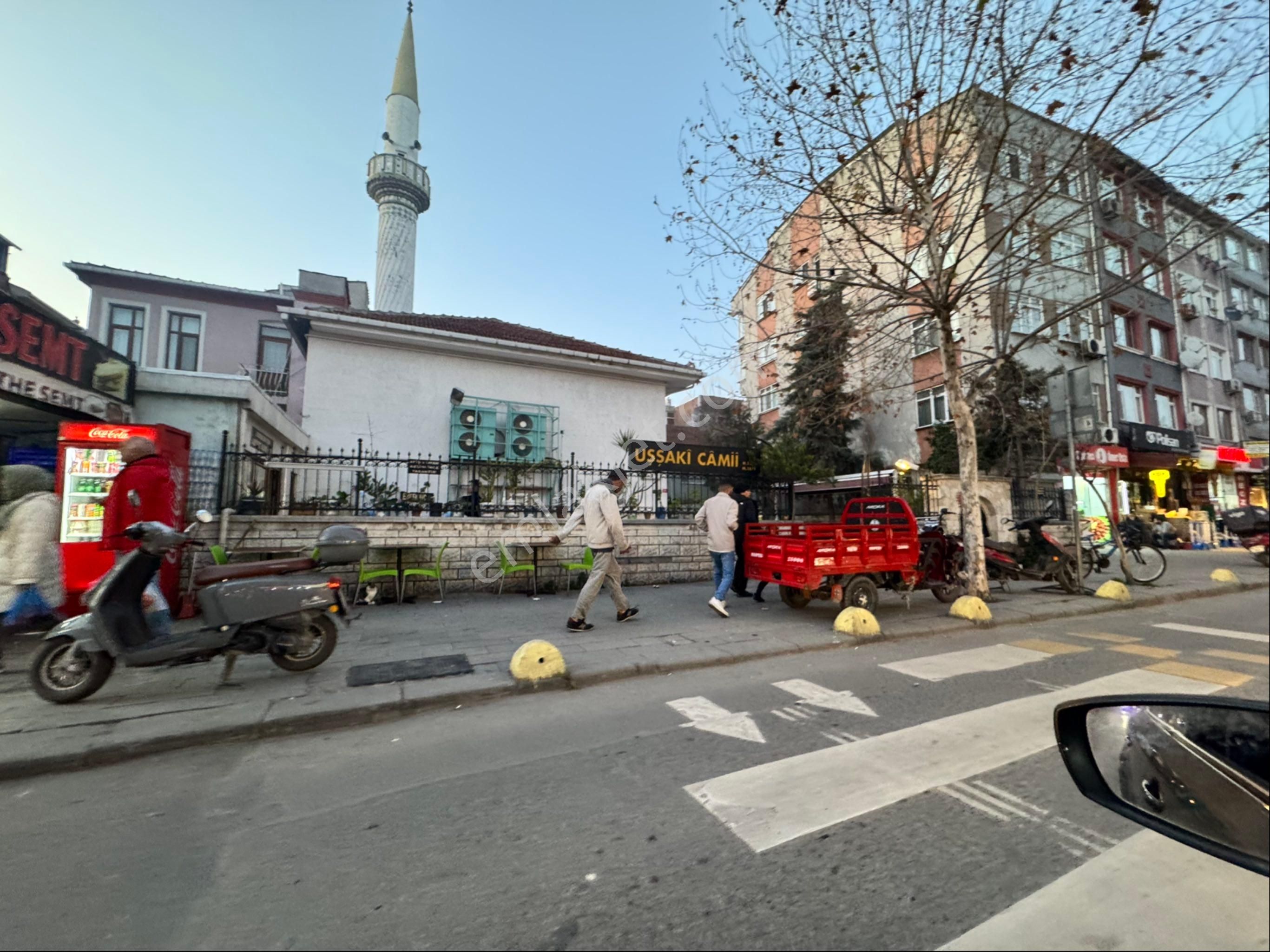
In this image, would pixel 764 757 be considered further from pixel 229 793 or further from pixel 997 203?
pixel 997 203

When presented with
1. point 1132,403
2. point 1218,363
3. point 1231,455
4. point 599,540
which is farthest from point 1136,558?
point 1218,363

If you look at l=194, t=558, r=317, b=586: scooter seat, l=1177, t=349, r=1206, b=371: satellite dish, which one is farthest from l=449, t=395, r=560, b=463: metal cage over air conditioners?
l=1177, t=349, r=1206, b=371: satellite dish

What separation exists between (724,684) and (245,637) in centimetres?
401

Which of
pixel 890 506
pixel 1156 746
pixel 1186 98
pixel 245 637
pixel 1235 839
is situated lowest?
pixel 245 637

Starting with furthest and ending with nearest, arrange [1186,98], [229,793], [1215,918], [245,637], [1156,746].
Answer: [1186,98] < [245,637] < [229,793] < [1215,918] < [1156,746]

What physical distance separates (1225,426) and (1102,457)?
13624 mm

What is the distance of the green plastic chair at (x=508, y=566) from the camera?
9.34m

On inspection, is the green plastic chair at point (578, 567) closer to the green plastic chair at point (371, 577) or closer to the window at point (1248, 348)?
the green plastic chair at point (371, 577)

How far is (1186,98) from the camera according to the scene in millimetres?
7039

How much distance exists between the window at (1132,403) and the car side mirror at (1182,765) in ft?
90.5

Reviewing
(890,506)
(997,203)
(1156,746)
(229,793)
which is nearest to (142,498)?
(229,793)

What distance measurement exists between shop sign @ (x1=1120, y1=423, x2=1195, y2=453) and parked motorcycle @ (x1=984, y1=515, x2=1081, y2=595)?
1561 centimetres

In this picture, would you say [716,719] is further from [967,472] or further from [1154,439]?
[1154,439]

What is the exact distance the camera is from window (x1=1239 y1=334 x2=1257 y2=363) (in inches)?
1125
